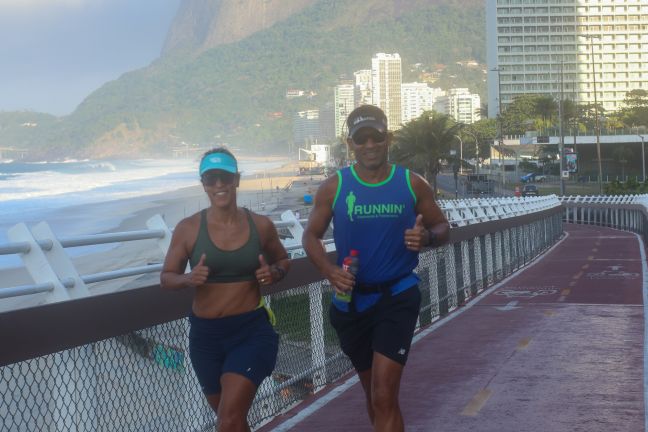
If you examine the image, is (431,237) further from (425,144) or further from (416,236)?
(425,144)

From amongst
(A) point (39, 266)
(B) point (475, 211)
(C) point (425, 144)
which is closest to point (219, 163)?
(A) point (39, 266)

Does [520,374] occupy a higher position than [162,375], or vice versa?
[162,375]

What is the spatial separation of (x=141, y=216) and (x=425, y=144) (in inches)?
850

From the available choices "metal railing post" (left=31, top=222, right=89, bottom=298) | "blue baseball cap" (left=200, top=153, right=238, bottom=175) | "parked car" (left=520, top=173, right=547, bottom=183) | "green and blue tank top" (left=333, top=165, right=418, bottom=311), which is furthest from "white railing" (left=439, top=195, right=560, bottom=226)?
"parked car" (left=520, top=173, right=547, bottom=183)

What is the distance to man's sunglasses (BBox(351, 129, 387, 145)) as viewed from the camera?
22.3ft

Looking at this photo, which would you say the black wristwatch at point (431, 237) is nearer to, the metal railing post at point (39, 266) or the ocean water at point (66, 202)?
the metal railing post at point (39, 266)

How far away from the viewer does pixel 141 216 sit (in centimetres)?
8400

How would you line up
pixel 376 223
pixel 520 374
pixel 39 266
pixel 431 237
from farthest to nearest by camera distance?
pixel 520 374, pixel 39 266, pixel 431 237, pixel 376 223

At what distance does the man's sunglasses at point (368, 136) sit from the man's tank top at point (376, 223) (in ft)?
0.62

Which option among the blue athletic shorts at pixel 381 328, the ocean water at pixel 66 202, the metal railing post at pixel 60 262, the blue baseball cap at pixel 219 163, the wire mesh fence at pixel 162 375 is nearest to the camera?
the blue baseball cap at pixel 219 163

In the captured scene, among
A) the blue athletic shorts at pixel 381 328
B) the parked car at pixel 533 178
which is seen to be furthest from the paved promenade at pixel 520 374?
the parked car at pixel 533 178

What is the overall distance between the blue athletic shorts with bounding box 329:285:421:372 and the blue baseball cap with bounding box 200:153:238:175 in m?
1.15

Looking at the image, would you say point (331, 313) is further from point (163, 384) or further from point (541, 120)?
point (541, 120)

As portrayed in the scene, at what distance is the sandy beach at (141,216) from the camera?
1222 inches
